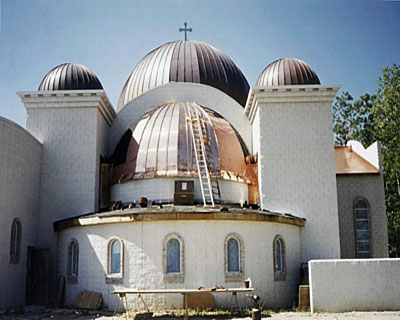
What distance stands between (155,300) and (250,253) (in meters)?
3.84

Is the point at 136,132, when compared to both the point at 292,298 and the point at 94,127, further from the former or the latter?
the point at 292,298

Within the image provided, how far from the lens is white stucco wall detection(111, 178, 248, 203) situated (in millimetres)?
21797

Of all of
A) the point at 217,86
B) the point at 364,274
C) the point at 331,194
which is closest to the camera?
the point at 364,274

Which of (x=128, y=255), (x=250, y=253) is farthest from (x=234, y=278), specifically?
(x=128, y=255)

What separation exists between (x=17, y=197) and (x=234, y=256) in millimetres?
8960

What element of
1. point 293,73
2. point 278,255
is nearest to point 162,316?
point 278,255

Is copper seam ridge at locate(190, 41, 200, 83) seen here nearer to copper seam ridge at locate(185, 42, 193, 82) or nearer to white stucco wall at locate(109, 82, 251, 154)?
copper seam ridge at locate(185, 42, 193, 82)

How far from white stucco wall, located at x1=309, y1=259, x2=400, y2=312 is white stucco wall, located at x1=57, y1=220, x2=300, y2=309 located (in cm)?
197

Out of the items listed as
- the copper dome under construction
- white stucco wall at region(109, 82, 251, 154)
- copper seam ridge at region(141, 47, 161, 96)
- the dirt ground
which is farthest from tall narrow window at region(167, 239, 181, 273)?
copper seam ridge at region(141, 47, 161, 96)

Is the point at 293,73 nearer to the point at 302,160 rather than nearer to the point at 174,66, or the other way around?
the point at 302,160

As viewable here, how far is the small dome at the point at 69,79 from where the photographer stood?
79.5 ft

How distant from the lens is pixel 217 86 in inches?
1123

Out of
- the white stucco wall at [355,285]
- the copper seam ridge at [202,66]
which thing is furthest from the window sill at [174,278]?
the copper seam ridge at [202,66]

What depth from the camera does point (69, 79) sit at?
24312mm
